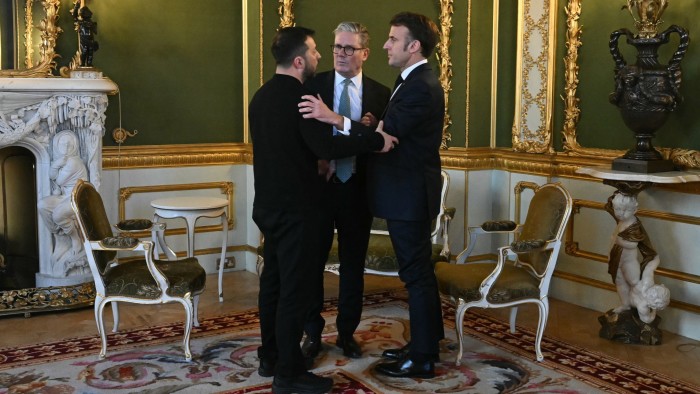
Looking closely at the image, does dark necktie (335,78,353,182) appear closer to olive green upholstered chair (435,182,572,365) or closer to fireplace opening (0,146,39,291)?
olive green upholstered chair (435,182,572,365)

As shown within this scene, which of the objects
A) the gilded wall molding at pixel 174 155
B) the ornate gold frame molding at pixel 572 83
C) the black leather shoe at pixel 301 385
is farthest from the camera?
the gilded wall molding at pixel 174 155

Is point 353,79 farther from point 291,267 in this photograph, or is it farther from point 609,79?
point 609,79

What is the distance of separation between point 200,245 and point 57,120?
1.70m

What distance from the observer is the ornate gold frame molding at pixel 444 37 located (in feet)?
20.0

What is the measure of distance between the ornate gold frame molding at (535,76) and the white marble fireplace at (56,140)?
9.40 feet

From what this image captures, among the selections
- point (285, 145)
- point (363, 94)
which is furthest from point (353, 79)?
point (285, 145)

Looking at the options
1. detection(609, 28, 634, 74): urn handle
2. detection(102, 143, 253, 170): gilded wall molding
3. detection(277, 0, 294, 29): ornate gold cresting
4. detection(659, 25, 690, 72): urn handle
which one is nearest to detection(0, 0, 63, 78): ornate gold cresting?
detection(102, 143, 253, 170): gilded wall molding

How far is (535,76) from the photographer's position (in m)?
5.82

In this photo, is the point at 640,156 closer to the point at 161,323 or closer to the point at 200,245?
the point at 161,323

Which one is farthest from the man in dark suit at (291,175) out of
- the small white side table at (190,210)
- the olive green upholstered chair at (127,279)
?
the small white side table at (190,210)

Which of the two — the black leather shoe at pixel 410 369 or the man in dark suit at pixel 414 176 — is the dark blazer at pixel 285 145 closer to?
the man in dark suit at pixel 414 176

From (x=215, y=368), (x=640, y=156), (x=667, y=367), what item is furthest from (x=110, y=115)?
(x=667, y=367)

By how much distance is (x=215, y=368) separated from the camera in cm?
416

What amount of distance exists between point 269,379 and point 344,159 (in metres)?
1.14
